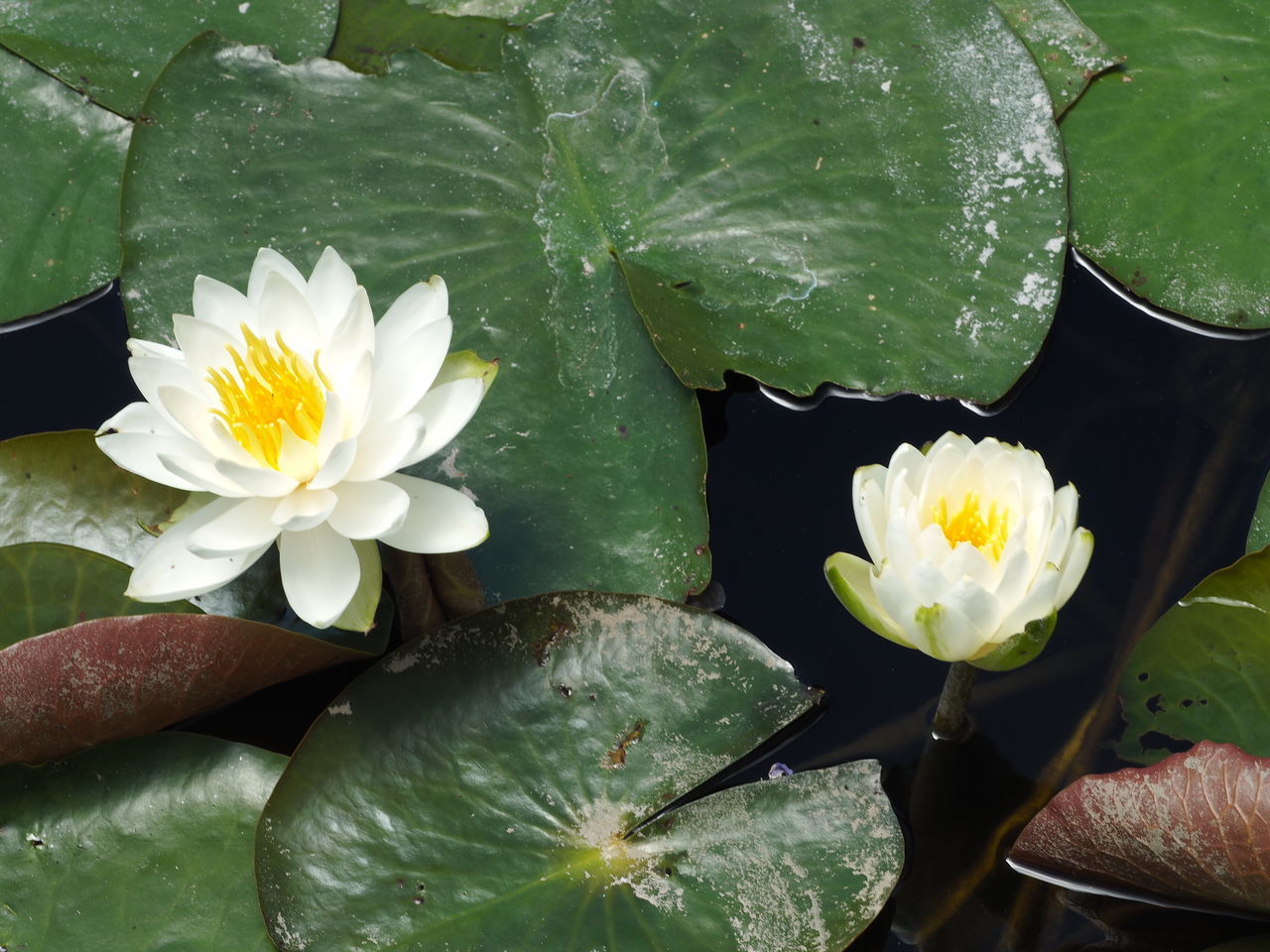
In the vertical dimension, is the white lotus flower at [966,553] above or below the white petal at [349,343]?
below

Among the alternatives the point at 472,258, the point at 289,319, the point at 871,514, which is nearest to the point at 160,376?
the point at 289,319

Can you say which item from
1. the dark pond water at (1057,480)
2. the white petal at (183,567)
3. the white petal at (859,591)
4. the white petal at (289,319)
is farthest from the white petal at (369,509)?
the white petal at (859,591)

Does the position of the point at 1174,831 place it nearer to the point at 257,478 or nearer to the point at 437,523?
the point at 437,523

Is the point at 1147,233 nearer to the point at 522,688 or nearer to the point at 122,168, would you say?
the point at 522,688

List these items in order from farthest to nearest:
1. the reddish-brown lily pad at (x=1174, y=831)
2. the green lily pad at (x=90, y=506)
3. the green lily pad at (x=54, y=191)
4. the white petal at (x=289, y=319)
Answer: the green lily pad at (x=54, y=191) → the green lily pad at (x=90, y=506) → the white petal at (x=289, y=319) → the reddish-brown lily pad at (x=1174, y=831)

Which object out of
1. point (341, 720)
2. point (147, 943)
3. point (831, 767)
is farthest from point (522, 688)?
point (147, 943)

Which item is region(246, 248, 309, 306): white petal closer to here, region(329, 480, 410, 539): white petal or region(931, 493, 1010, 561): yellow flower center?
region(329, 480, 410, 539): white petal

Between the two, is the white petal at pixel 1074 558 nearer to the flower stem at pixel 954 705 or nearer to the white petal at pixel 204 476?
the flower stem at pixel 954 705
